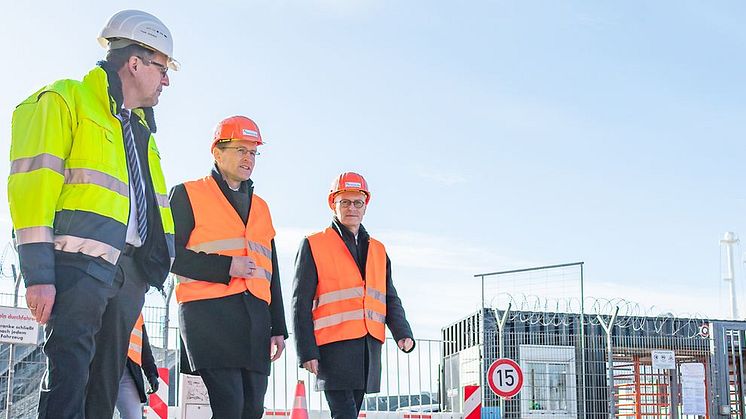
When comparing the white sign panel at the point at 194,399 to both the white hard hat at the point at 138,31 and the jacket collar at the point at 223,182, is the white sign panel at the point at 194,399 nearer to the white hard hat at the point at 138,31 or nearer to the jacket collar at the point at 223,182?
the jacket collar at the point at 223,182

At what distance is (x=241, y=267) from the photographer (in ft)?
17.7

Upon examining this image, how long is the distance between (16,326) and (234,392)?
15.1 ft

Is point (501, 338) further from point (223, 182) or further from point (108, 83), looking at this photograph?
point (108, 83)

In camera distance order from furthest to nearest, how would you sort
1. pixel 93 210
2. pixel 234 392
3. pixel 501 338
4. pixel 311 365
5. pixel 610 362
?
pixel 610 362 → pixel 501 338 → pixel 311 365 → pixel 234 392 → pixel 93 210

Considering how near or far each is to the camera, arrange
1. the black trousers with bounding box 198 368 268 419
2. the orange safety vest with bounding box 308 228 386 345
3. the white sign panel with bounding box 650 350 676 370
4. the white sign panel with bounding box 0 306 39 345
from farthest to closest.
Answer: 1. the white sign panel with bounding box 650 350 676 370
2. the white sign panel with bounding box 0 306 39 345
3. the orange safety vest with bounding box 308 228 386 345
4. the black trousers with bounding box 198 368 268 419

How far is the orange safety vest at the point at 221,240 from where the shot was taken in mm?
5391

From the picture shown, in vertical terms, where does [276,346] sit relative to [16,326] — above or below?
below

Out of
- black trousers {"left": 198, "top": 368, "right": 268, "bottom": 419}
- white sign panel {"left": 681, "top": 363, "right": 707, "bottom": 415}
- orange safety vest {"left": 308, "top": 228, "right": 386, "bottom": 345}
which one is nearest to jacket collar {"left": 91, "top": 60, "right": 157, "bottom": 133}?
black trousers {"left": 198, "top": 368, "right": 268, "bottom": 419}

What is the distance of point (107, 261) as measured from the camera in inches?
148

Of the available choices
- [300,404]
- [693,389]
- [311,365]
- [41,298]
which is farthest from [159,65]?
[693,389]

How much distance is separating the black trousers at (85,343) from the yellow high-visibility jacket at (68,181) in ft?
0.25

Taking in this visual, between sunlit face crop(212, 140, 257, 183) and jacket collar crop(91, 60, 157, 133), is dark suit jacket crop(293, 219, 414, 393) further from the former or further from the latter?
jacket collar crop(91, 60, 157, 133)

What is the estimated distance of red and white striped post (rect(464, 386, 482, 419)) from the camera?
1195cm

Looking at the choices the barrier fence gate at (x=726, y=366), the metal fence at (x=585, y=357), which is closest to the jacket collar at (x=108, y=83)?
the metal fence at (x=585, y=357)
